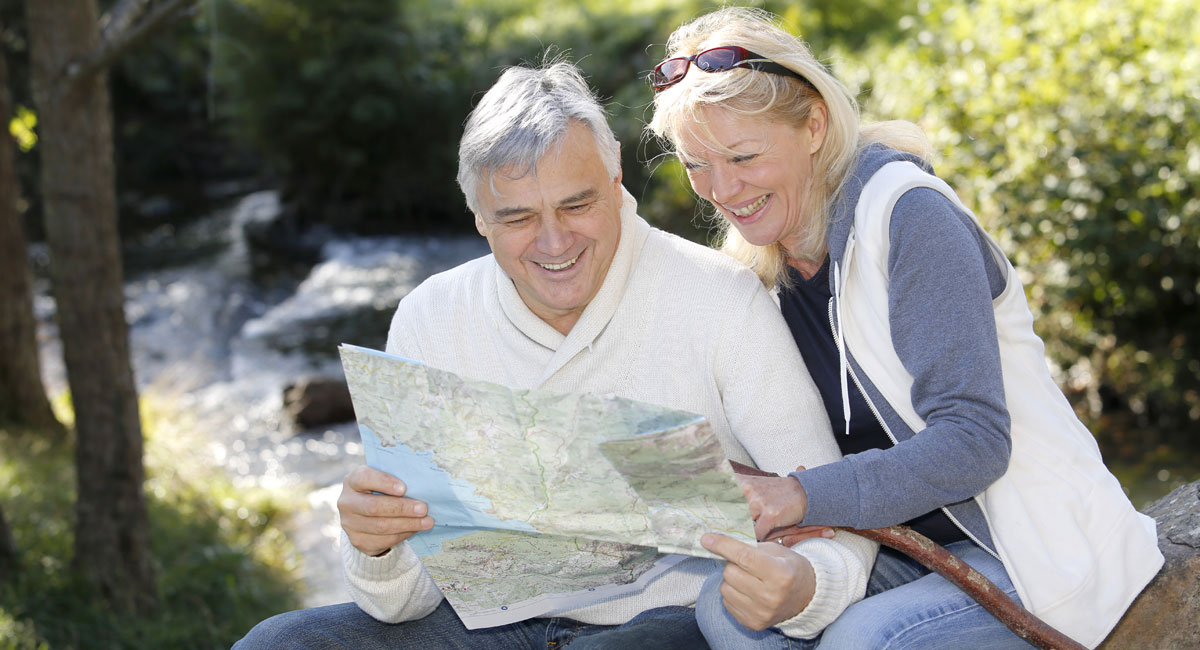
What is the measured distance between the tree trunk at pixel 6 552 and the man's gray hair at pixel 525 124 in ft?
9.19

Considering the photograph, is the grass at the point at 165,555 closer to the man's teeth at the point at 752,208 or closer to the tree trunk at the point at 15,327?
the tree trunk at the point at 15,327

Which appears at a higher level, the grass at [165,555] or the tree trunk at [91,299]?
the tree trunk at [91,299]

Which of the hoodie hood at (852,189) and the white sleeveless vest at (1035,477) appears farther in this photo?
the hoodie hood at (852,189)

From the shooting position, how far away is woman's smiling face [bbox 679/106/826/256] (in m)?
2.03

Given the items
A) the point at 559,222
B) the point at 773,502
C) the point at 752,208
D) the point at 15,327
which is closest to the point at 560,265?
Result: the point at 559,222

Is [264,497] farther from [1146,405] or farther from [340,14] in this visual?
[340,14]

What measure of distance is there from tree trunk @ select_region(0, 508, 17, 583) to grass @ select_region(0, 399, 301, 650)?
0.15 ft

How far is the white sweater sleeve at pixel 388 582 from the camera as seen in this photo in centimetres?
198

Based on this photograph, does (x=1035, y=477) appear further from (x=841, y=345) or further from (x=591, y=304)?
(x=591, y=304)

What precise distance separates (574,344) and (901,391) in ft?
2.06

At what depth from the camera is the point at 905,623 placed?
1.71m

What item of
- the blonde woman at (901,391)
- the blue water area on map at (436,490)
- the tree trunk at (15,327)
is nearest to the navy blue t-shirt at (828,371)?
the blonde woman at (901,391)

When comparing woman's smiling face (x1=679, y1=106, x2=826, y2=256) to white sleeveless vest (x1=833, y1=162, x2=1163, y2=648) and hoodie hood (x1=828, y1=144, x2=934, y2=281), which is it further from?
white sleeveless vest (x1=833, y1=162, x2=1163, y2=648)

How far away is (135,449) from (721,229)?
2.59 m
